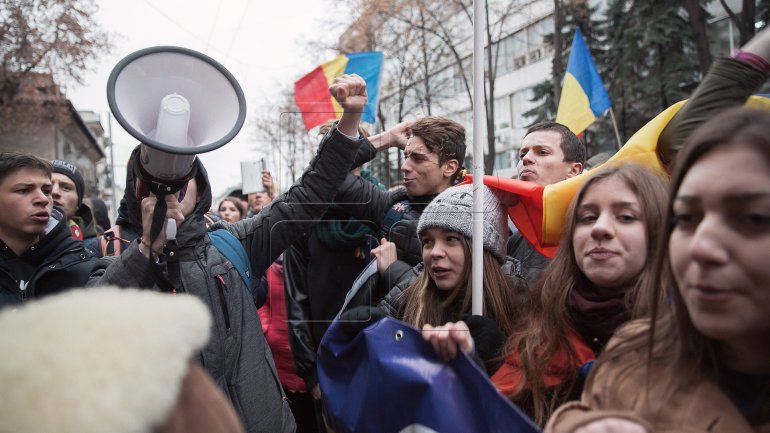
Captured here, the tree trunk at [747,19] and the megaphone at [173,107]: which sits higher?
the tree trunk at [747,19]

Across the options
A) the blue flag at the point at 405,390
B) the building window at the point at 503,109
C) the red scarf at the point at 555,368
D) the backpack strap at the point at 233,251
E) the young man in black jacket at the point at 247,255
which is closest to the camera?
the blue flag at the point at 405,390

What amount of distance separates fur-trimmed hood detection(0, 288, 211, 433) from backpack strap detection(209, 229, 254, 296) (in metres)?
1.31

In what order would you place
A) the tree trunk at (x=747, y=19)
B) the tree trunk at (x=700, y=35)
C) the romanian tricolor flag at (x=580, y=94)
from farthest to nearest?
the tree trunk at (x=700, y=35)
the tree trunk at (x=747, y=19)
the romanian tricolor flag at (x=580, y=94)

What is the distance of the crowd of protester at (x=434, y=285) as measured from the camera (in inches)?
31.0

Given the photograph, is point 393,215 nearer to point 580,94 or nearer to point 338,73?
point 338,73

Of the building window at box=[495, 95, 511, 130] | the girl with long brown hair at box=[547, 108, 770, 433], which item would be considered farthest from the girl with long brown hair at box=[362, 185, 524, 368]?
the building window at box=[495, 95, 511, 130]

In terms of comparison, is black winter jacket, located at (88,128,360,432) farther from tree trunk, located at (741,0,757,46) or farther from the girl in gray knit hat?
tree trunk, located at (741,0,757,46)

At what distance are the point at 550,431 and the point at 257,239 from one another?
4.77 ft

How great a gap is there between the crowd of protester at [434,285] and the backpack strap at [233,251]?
0.04 ft

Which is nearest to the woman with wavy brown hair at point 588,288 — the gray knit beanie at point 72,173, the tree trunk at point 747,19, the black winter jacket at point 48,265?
the black winter jacket at point 48,265

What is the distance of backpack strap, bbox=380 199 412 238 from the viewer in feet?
7.77

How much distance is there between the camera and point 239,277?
2.14 m

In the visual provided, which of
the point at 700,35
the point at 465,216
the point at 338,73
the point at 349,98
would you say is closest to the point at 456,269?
the point at 465,216

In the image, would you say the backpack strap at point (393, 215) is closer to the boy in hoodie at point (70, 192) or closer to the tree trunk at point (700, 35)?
the boy in hoodie at point (70, 192)
